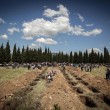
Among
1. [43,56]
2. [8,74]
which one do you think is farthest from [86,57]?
[8,74]

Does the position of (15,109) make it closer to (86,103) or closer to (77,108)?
(77,108)

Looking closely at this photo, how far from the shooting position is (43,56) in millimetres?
140125

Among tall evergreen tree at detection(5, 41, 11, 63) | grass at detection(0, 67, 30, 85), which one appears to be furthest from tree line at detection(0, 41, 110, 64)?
grass at detection(0, 67, 30, 85)

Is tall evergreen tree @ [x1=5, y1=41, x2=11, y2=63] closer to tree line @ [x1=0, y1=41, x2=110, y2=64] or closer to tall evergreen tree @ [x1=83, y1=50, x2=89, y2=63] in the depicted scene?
tree line @ [x1=0, y1=41, x2=110, y2=64]

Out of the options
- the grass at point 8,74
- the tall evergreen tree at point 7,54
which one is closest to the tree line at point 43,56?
the tall evergreen tree at point 7,54

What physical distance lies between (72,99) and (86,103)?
6.26 feet

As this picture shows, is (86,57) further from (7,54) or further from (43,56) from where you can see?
(7,54)

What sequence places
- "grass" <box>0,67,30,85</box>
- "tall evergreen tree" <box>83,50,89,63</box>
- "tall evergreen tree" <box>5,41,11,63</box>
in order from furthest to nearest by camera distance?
"tall evergreen tree" <box>83,50,89,63</box>, "tall evergreen tree" <box>5,41,11,63</box>, "grass" <box>0,67,30,85</box>

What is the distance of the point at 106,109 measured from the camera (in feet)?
76.7

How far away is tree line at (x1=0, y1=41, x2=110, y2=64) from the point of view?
330ft

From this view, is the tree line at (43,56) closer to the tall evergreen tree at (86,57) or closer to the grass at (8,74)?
the tall evergreen tree at (86,57)

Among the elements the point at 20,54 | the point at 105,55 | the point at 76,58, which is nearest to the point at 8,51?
the point at 20,54

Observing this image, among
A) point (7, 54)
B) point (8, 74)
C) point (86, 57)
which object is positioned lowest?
point (8, 74)

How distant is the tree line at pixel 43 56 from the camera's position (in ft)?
330
